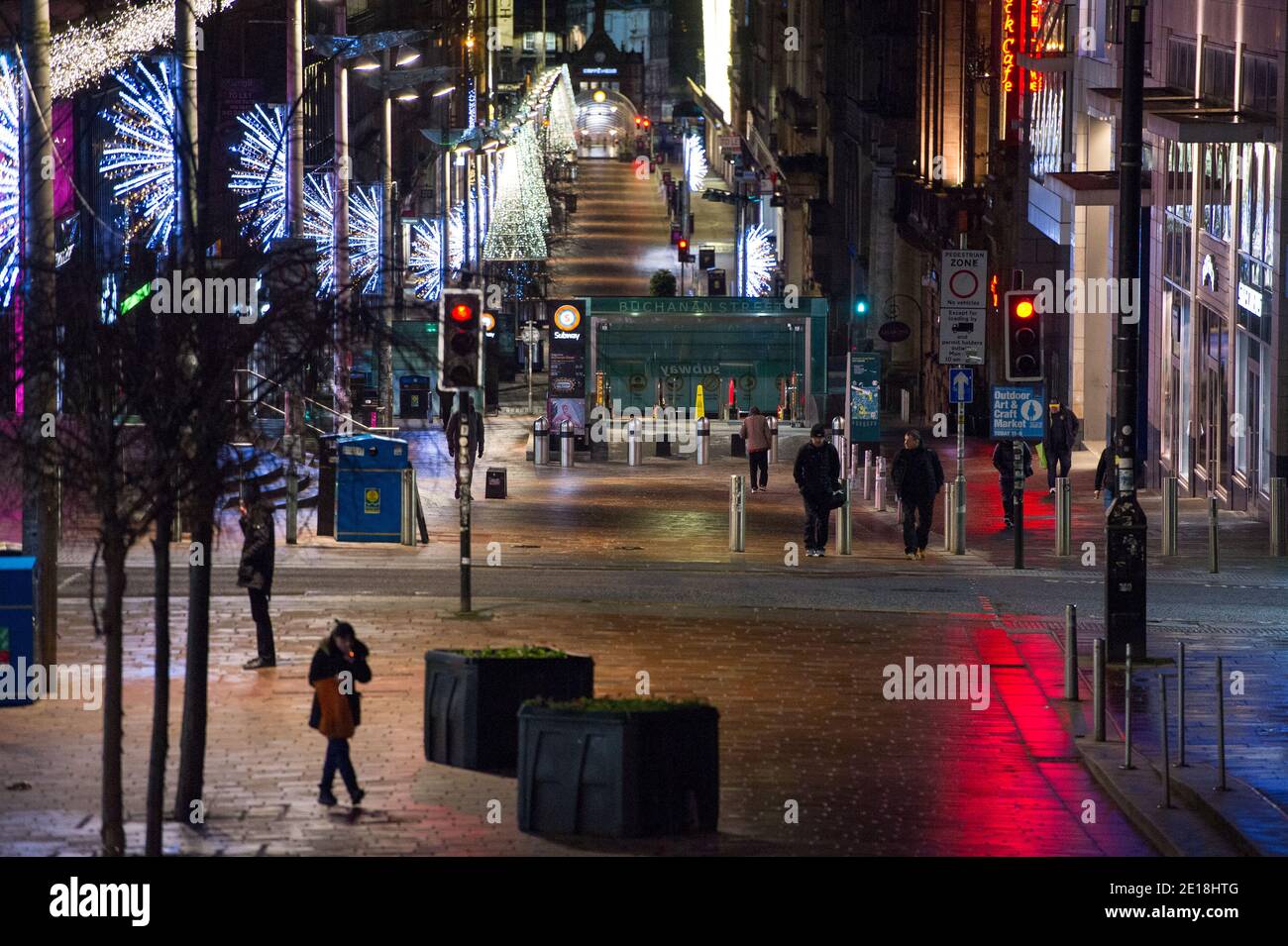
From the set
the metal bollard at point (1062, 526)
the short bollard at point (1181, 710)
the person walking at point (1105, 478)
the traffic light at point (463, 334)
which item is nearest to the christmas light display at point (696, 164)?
the person walking at point (1105, 478)

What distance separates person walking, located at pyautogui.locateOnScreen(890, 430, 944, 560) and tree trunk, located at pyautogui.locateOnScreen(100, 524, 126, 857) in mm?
15704

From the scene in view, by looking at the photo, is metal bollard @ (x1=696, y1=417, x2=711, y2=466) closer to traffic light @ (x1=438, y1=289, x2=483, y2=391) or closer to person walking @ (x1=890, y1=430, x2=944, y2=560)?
person walking @ (x1=890, y1=430, x2=944, y2=560)

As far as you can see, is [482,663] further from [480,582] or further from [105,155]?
[105,155]

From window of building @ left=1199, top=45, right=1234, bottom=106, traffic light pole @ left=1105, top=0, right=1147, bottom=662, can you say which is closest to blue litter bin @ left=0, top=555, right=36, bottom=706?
traffic light pole @ left=1105, top=0, right=1147, bottom=662

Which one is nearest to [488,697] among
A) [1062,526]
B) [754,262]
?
[1062,526]

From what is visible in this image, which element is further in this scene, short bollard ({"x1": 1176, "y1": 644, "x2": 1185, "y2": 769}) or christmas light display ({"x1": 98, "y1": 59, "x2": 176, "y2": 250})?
christmas light display ({"x1": 98, "y1": 59, "x2": 176, "y2": 250})

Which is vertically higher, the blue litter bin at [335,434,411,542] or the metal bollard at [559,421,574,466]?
the metal bollard at [559,421,574,466]

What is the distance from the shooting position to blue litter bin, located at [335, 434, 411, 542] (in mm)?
26812

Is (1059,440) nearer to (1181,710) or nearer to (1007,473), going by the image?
(1007,473)

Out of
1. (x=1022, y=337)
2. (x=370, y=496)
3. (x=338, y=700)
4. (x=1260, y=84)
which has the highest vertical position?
(x=1260, y=84)

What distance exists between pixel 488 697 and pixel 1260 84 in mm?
21054

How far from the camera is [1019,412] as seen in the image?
89.1ft

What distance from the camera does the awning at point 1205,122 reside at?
1192 inches
